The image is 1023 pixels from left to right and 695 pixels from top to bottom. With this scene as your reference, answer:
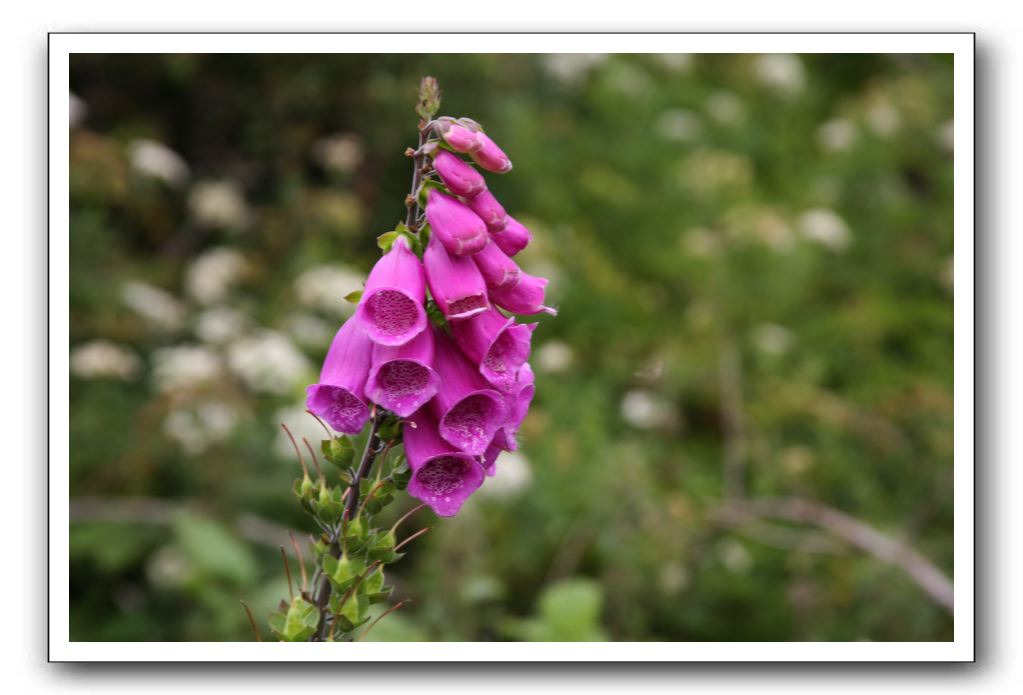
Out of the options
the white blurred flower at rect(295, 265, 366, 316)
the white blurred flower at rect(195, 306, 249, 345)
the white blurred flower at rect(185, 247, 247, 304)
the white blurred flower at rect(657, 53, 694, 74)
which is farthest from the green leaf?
the white blurred flower at rect(657, 53, 694, 74)

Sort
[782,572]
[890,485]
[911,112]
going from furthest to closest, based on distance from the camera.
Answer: [911,112] < [890,485] < [782,572]

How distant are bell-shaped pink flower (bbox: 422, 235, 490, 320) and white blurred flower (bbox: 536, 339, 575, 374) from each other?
1.90 m

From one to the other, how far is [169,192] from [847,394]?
2839mm

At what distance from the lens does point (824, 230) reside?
367cm

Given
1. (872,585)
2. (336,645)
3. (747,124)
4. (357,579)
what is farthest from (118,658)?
(747,124)

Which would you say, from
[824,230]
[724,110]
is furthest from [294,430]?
[724,110]

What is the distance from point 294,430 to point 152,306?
3.27 feet

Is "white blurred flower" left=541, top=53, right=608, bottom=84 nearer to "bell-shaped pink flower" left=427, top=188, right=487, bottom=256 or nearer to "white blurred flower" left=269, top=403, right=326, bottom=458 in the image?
"white blurred flower" left=269, top=403, right=326, bottom=458

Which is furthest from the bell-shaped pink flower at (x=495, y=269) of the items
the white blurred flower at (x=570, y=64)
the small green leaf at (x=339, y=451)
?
the white blurred flower at (x=570, y=64)

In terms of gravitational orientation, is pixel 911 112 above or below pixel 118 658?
above

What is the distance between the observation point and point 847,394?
3.69 m

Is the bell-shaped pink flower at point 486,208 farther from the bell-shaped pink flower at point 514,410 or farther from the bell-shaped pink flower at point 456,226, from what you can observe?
the bell-shaped pink flower at point 514,410

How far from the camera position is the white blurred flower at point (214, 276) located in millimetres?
3625
